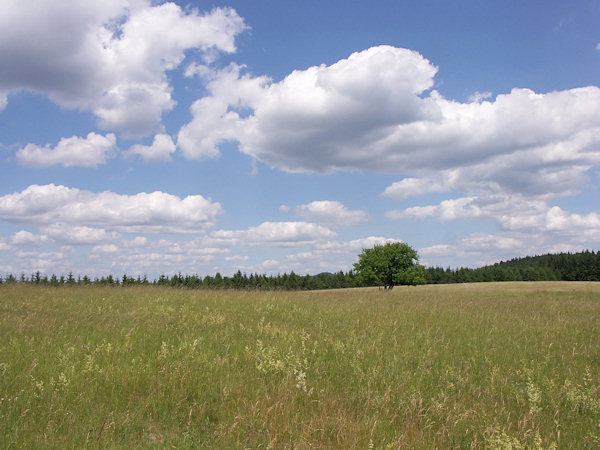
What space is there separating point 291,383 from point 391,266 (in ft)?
182

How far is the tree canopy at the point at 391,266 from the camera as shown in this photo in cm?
5625

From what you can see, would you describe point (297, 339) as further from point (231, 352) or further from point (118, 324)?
point (118, 324)

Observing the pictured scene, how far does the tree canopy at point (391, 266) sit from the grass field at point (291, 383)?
4851cm

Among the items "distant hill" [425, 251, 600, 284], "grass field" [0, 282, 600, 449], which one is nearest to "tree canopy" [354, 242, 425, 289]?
"grass field" [0, 282, 600, 449]

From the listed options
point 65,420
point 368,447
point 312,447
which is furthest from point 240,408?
point 65,420

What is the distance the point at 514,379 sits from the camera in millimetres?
5344

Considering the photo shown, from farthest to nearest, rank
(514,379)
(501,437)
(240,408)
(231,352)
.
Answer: (231,352), (514,379), (240,408), (501,437)

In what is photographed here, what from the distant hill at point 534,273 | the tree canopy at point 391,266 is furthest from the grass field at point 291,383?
the distant hill at point 534,273

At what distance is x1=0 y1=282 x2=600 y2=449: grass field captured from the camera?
11.8 ft

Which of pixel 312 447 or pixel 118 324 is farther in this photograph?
pixel 118 324

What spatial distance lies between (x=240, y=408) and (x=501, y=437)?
2.79m

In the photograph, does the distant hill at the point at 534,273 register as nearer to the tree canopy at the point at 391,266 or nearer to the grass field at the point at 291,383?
the tree canopy at the point at 391,266

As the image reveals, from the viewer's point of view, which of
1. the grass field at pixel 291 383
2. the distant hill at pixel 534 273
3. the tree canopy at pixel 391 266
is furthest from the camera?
the distant hill at pixel 534 273

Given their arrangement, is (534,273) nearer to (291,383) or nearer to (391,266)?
(391,266)
